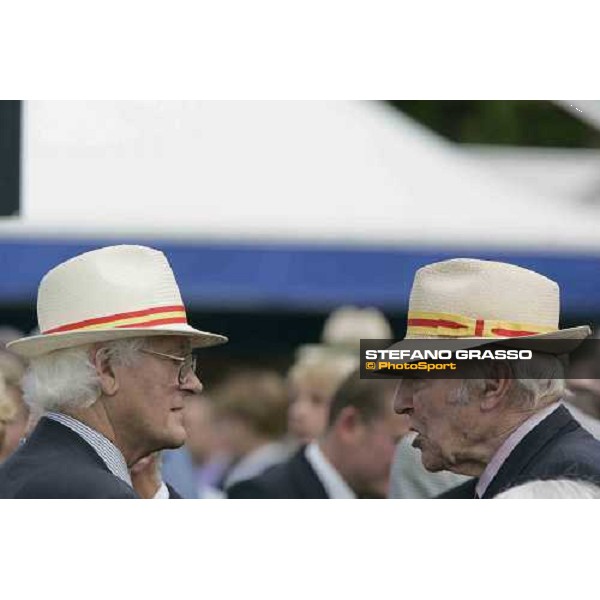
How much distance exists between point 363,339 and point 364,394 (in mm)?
153

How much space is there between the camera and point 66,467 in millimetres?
2750

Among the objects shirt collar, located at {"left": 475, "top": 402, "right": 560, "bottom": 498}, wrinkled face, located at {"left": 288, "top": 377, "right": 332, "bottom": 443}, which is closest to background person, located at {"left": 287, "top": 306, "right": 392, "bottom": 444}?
wrinkled face, located at {"left": 288, "top": 377, "right": 332, "bottom": 443}

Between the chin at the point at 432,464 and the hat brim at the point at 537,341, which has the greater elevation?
the hat brim at the point at 537,341

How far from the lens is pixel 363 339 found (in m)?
3.16

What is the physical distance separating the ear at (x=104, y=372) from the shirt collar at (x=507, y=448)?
2.69ft

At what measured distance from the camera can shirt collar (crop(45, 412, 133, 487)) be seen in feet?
9.10

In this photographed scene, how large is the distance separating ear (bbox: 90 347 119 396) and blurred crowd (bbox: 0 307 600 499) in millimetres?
235

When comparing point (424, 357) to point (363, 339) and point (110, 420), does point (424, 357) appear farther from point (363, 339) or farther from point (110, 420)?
point (110, 420)

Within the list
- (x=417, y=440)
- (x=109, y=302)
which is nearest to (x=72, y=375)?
(x=109, y=302)

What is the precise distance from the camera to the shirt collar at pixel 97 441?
277 centimetres

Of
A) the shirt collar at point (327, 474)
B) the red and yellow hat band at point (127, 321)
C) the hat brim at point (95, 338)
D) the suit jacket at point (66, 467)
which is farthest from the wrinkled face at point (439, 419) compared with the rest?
the suit jacket at point (66, 467)

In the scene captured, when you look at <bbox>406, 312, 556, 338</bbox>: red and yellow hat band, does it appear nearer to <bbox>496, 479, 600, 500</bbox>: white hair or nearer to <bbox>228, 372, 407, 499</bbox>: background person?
<bbox>228, 372, 407, 499</bbox>: background person

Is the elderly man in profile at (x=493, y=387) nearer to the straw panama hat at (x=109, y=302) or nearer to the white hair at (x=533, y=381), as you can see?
the white hair at (x=533, y=381)

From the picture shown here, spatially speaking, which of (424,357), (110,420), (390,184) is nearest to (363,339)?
(424,357)
